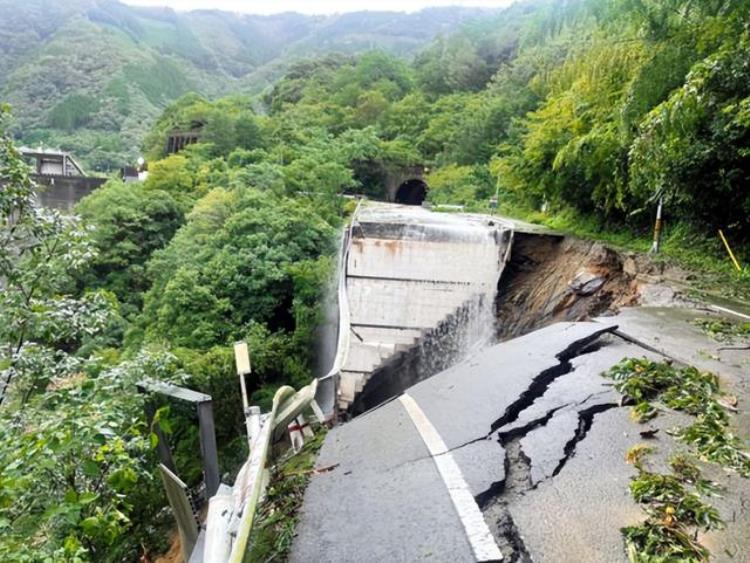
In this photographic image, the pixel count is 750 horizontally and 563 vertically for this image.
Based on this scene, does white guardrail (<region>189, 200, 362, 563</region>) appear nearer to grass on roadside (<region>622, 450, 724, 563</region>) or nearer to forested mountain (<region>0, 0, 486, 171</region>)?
grass on roadside (<region>622, 450, 724, 563</region>)

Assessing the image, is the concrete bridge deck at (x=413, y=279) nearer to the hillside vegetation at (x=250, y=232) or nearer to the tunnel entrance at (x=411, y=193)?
the hillside vegetation at (x=250, y=232)

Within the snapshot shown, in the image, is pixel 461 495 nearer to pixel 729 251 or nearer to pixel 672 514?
pixel 672 514

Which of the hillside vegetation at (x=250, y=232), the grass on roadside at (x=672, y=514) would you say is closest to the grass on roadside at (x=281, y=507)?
the hillside vegetation at (x=250, y=232)

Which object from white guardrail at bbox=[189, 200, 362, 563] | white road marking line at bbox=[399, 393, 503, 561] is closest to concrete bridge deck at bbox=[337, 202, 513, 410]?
white guardrail at bbox=[189, 200, 362, 563]

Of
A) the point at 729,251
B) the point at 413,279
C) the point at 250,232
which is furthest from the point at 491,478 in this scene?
the point at 250,232

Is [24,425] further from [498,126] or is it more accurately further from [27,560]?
[498,126]

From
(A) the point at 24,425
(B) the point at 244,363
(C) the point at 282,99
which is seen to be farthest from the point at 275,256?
(C) the point at 282,99
